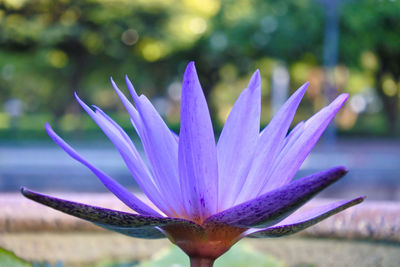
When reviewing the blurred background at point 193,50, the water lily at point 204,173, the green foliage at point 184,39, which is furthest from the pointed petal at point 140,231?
the green foliage at point 184,39

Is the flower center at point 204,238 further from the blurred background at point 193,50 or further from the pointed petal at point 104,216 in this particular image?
the blurred background at point 193,50

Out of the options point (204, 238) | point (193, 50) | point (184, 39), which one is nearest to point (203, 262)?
point (204, 238)

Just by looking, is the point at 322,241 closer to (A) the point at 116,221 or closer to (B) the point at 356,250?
(B) the point at 356,250

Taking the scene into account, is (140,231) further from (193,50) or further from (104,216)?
(193,50)

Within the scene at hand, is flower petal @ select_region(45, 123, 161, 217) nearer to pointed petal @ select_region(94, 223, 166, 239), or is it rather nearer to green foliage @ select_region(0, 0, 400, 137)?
pointed petal @ select_region(94, 223, 166, 239)

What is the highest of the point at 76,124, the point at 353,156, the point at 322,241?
the point at 322,241

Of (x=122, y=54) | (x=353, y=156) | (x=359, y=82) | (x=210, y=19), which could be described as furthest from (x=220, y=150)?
(x=359, y=82)
